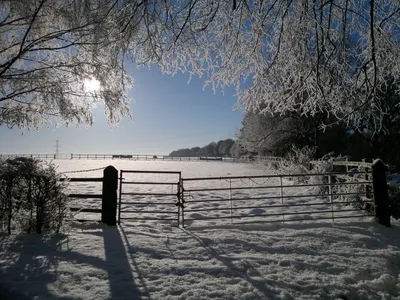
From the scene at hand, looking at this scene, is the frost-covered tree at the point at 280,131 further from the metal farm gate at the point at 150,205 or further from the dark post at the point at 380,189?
the dark post at the point at 380,189

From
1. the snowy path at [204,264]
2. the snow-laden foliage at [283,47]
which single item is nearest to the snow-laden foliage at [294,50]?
the snow-laden foliage at [283,47]

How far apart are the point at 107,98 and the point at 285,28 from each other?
5.52 metres

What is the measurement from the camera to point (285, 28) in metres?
3.46

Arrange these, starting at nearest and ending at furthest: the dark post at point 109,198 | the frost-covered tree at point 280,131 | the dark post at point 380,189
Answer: the dark post at point 109,198, the dark post at point 380,189, the frost-covered tree at point 280,131

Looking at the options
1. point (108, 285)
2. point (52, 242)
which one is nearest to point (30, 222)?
point (52, 242)

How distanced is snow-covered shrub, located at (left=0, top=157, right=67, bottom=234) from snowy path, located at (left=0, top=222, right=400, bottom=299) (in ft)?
1.31

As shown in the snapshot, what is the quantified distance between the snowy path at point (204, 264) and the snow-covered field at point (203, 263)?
1cm

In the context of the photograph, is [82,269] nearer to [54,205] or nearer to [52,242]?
[52,242]

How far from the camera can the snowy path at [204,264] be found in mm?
3029

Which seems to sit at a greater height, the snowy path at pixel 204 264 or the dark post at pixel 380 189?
the dark post at pixel 380 189

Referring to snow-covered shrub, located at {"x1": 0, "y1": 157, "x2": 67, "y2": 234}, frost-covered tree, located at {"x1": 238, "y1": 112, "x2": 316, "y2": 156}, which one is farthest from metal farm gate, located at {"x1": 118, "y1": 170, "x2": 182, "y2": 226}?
frost-covered tree, located at {"x1": 238, "y1": 112, "x2": 316, "y2": 156}

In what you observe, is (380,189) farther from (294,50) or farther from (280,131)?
(280,131)

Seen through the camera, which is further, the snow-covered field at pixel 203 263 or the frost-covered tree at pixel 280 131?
the frost-covered tree at pixel 280 131

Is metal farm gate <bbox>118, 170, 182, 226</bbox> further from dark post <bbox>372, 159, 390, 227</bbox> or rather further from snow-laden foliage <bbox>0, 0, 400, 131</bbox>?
dark post <bbox>372, 159, 390, 227</bbox>
